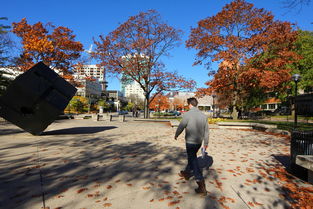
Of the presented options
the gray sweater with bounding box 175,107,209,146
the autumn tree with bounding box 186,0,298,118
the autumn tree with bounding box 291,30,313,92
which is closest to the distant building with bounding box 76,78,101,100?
the autumn tree with bounding box 186,0,298,118

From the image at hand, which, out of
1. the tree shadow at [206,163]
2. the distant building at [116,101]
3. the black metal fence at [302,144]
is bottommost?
the tree shadow at [206,163]

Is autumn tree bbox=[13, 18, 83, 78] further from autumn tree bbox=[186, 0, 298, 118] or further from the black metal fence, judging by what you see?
the black metal fence

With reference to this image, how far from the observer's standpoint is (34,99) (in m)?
8.07

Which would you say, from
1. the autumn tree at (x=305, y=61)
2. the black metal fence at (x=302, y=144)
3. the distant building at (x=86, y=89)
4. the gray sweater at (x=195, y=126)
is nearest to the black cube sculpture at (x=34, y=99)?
the gray sweater at (x=195, y=126)

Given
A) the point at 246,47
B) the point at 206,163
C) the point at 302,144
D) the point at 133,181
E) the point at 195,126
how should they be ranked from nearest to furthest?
1. the point at 195,126
2. the point at 133,181
3. the point at 302,144
4. the point at 206,163
5. the point at 246,47

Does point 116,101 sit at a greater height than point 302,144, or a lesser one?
greater

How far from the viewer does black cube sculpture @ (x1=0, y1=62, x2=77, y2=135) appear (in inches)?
310

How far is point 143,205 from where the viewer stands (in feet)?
9.89

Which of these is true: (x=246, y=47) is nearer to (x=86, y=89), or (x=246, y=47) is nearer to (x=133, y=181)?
(x=133, y=181)

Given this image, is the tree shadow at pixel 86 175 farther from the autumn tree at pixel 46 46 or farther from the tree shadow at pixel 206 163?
the autumn tree at pixel 46 46

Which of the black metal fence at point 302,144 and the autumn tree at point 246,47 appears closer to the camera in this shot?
the black metal fence at point 302,144

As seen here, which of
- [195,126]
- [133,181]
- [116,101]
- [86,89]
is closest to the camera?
[195,126]

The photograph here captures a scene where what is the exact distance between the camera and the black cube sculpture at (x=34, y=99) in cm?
787

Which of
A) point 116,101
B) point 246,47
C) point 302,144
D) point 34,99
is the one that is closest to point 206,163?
point 302,144
